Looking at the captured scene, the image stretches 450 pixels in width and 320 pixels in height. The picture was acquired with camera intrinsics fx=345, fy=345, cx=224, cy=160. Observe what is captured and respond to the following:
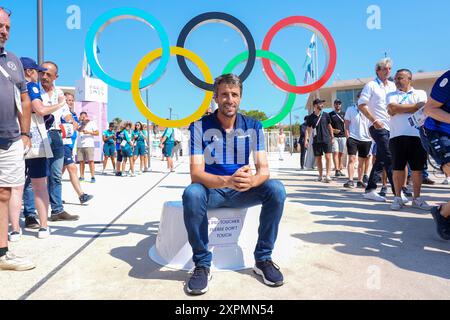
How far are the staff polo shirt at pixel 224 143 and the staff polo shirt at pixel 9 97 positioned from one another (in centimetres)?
139

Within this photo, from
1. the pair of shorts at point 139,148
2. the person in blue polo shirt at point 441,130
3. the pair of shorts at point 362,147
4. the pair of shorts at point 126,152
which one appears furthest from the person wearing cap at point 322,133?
the pair of shorts at point 139,148

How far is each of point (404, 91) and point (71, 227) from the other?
14.0 ft

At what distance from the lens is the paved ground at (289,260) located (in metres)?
2.09

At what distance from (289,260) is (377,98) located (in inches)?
127

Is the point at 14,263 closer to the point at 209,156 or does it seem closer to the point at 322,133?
the point at 209,156

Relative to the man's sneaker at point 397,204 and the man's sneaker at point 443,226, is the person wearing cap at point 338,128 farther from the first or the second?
the man's sneaker at point 443,226

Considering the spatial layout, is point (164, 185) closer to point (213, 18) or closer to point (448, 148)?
point (213, 18)

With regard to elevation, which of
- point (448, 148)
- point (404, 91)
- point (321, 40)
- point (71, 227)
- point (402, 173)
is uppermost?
point (321, 40)

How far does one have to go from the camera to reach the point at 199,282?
2.10 meters

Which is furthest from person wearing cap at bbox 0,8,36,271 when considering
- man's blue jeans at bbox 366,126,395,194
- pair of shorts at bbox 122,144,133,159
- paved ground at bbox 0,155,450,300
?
pair of shorts at bbox 122,144,133,159

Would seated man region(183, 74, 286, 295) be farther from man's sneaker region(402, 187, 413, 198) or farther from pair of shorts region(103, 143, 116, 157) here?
pair of shorts region(103, 143, 116, 157)

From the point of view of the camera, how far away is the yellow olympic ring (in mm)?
3207
